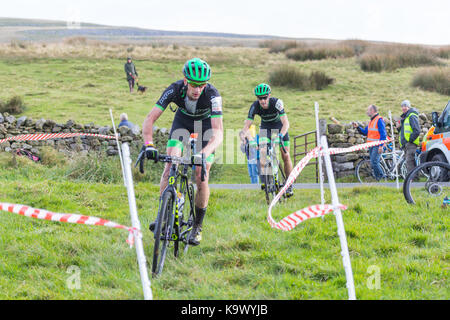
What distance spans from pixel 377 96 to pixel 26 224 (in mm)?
27214

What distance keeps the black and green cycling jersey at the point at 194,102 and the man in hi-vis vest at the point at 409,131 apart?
8346 millimetres

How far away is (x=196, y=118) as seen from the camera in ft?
22.1

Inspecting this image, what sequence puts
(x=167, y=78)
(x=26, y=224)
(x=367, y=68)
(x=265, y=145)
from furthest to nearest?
(x=367, y=68)
(x=167, y=78)
(x=265, y=145)
(x=26, y=224)

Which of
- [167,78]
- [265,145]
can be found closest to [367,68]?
[167,78]

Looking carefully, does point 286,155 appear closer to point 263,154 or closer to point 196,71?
point 263,154

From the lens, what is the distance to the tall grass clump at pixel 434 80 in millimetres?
31703

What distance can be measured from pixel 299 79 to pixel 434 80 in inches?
347

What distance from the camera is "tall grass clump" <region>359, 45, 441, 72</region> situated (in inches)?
1556

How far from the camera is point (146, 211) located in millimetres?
8594

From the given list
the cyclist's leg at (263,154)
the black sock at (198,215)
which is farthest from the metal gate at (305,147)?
the black sock at (198,215)

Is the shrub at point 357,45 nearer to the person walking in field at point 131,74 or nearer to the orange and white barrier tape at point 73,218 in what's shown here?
the person walking in field at point 131,74

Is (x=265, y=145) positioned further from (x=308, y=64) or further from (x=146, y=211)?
(x=308, y=64)

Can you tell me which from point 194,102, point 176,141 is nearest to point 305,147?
point 194,102

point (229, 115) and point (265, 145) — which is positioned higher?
point (265, 145)
